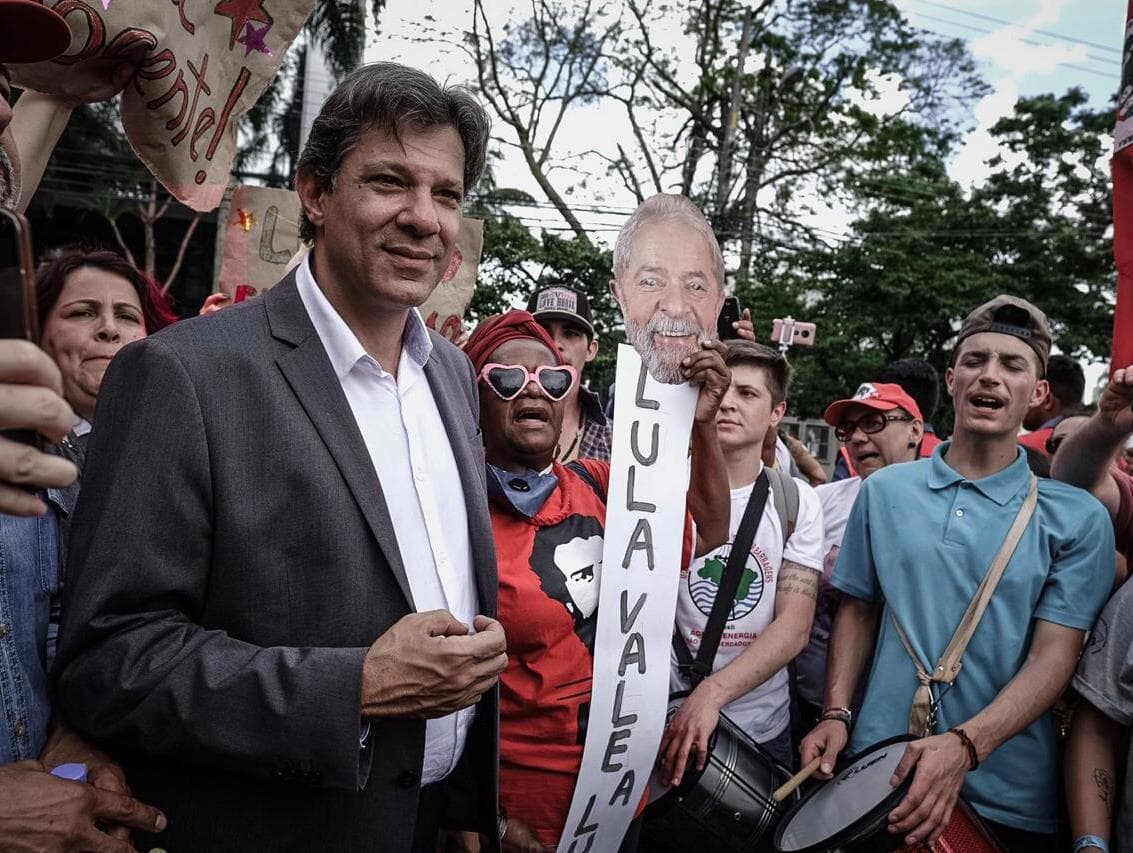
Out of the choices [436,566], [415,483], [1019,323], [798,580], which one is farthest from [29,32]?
[1019,323]

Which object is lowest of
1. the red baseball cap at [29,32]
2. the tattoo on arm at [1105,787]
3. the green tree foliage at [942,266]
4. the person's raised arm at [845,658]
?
the tattoo on arm at [1105,787]

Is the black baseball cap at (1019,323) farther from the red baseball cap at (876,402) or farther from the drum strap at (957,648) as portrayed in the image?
the red baseball cap at (876,402)

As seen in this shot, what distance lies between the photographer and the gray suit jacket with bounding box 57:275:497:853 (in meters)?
1.42

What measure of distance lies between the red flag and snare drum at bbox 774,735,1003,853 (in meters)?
1.14

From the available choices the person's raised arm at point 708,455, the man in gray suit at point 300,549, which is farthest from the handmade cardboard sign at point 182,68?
the person's raised arm at point 708,455

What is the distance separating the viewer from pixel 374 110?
174 centimetres

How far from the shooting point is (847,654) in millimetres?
2629

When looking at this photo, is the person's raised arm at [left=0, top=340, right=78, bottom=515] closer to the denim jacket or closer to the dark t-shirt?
the denim jacket

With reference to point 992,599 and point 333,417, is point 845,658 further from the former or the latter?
point 333,417

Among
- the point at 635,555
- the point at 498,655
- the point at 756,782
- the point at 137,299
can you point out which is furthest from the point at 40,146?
the point at 756,782

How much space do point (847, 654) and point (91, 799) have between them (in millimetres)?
1995

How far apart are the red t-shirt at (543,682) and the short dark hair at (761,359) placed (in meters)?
1.16

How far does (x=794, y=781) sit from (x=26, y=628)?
1.81 meters

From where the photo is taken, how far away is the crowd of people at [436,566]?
56.4 inches
